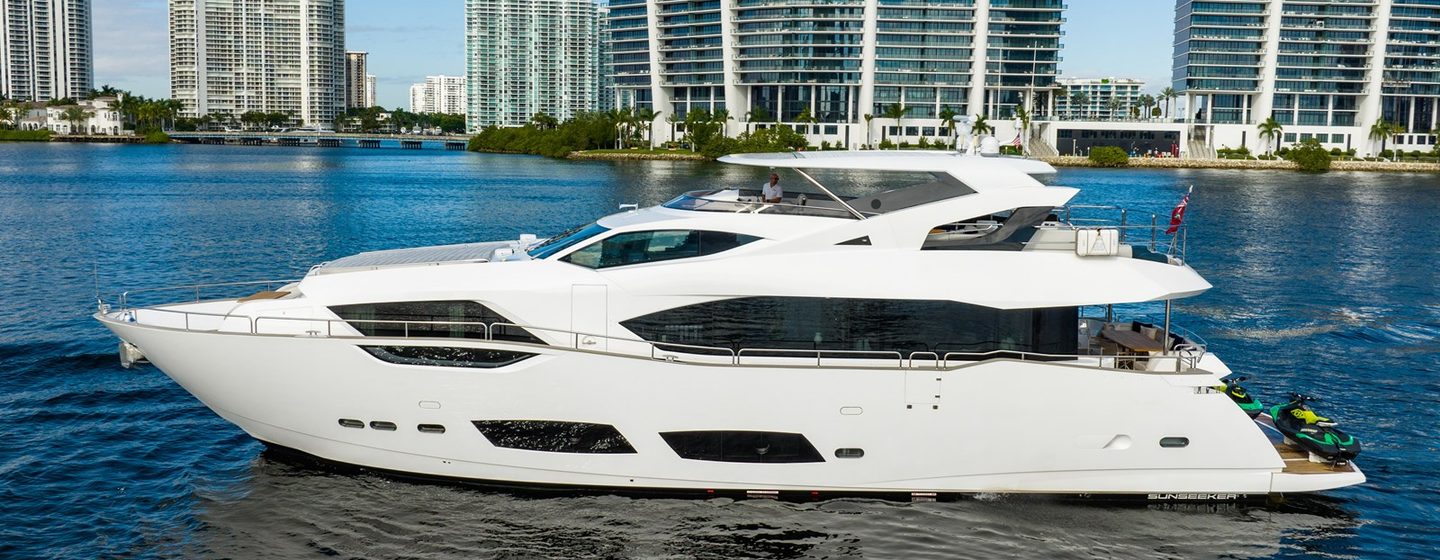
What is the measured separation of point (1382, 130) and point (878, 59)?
2334 inches

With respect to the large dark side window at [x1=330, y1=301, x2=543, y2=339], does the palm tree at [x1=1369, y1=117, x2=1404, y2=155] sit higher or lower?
higher

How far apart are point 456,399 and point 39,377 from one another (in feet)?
33.0

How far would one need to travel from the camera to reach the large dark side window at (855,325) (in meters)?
12.2

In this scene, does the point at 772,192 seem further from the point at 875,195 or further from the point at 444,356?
the point at 444,356

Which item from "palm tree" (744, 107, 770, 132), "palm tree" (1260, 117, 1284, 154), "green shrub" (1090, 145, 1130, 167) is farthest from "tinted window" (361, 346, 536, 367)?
"palm tree" (1260, 117, 1284, 154)

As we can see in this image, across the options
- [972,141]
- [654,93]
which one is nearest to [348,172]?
[654,93]

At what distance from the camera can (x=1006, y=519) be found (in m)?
12.2

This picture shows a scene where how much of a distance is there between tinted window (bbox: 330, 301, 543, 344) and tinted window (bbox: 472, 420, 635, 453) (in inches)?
35.4

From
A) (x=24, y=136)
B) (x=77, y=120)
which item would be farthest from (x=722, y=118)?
(x=77, y=120)

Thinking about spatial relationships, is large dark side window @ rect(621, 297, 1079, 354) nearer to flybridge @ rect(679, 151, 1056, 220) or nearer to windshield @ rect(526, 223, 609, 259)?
flybridge @ rect(679, 151, 1056, 220)

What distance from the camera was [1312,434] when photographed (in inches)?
498

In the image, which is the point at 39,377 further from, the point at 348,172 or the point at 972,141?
the point at 348,172

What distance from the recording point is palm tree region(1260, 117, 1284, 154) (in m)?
137

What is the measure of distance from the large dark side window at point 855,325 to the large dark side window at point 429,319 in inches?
53.5
